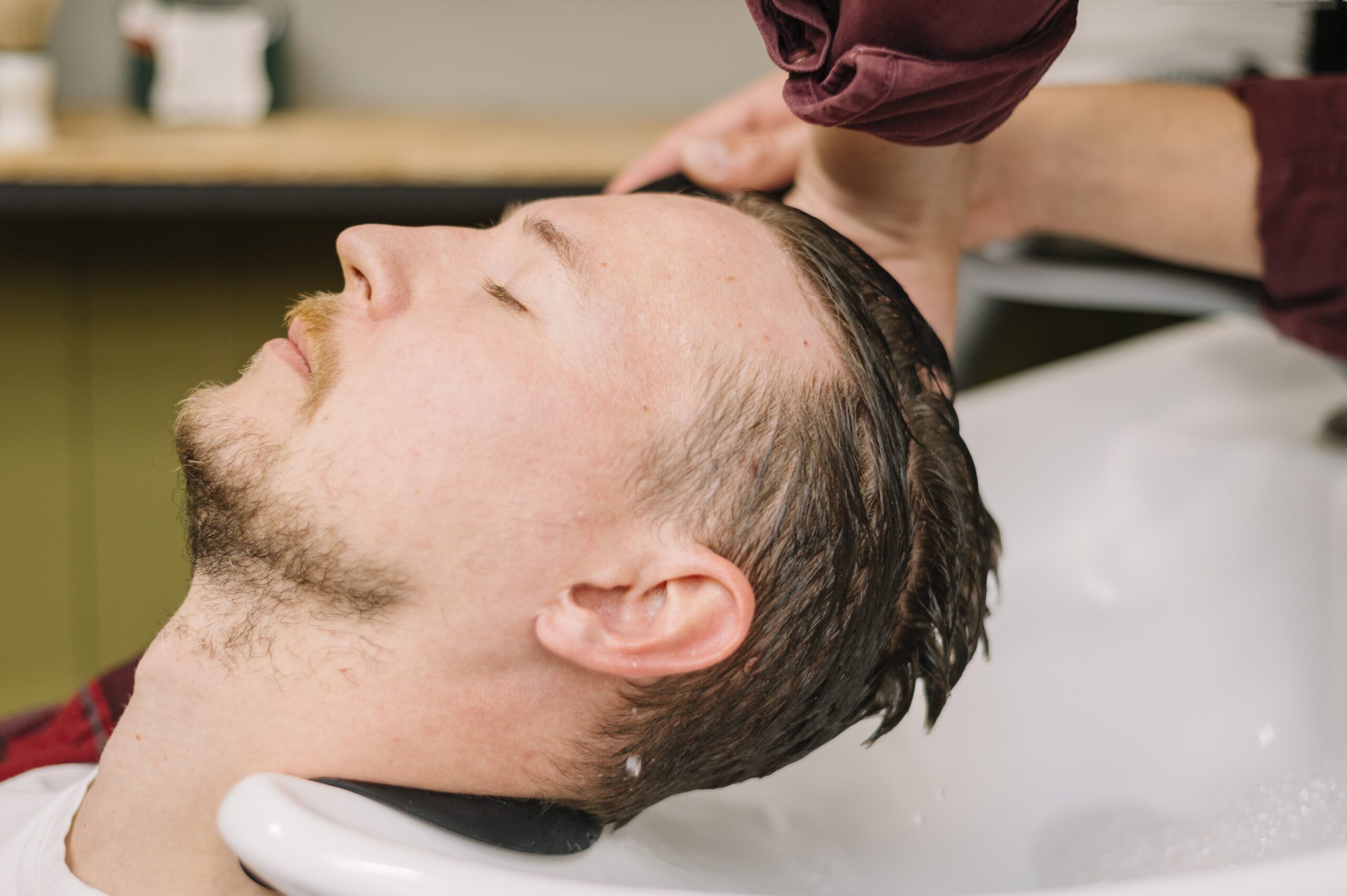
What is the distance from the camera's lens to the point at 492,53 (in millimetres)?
2174

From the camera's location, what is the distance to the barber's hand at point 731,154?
3.70ft

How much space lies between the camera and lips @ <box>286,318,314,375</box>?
33.2 inches

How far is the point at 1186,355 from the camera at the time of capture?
152cm

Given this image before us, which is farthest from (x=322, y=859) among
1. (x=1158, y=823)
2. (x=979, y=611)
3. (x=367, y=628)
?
(x=1158, y=823)

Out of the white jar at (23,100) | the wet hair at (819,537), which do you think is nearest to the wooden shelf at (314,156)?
the white jar at (23,100)

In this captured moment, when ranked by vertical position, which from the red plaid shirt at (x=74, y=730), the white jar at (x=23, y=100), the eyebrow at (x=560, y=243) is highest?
the eyebrow at (x=560, y=243)

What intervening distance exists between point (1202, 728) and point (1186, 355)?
21.2 inches

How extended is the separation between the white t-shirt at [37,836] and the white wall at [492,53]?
59.0 inches

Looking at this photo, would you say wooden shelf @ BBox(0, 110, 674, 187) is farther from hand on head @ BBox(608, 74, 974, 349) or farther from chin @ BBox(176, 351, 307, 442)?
chin @ BBox(176, 351, 307, 442)

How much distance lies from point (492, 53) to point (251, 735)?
1.66 meters

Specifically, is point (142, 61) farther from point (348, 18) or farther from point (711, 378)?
point (711, 378)

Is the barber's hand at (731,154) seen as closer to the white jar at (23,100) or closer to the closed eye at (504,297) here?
the closed eye at (504,297)

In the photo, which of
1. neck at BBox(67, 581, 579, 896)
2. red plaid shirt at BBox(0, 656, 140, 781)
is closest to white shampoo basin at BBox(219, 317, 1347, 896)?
neck at BBox(67, 581, 579, 896)

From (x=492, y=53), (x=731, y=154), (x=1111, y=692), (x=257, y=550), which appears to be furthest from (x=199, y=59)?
(x=1111, y=692)
